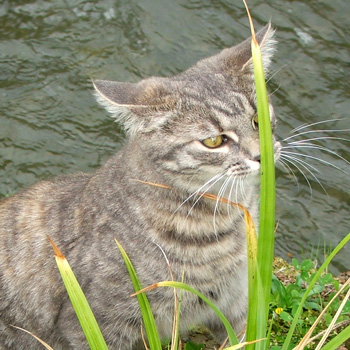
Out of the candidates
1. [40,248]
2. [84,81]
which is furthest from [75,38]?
[40,248]

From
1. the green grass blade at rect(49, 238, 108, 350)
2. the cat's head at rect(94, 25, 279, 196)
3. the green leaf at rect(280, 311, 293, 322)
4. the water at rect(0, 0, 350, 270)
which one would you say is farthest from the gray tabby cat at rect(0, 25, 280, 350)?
the water at rect(0, 0, 350, 270)

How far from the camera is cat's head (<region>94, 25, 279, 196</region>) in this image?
130 inches

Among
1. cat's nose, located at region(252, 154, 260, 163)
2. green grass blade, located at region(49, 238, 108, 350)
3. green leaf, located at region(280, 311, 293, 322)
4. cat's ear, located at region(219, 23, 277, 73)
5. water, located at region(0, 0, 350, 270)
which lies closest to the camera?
green grass blade, located at region(49, 238, 108, 350)

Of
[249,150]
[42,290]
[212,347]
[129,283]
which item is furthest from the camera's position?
[212,347]

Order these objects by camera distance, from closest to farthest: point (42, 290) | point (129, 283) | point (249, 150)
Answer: point (249, 150), point (129, 283), point (42, 290)

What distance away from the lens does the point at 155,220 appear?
3613 millimetres

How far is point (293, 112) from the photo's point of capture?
626cm

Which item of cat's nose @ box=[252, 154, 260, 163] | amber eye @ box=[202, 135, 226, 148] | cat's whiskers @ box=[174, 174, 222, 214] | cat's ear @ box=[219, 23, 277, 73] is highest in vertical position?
cat's ear @ box=[219, 23, 277, 73]

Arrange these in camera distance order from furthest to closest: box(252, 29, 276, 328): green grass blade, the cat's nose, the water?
the water, the cat's nose, box(252, 29, 276, 328): green grass blade

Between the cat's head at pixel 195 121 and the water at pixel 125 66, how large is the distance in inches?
102

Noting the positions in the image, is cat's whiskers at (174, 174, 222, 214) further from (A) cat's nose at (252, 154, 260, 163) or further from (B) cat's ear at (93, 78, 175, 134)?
(B) cat's ear at (93, 78, 175, 134)

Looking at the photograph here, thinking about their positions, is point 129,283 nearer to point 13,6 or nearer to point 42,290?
point 42,290

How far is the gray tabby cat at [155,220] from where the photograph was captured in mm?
3373

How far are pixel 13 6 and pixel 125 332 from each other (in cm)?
461
